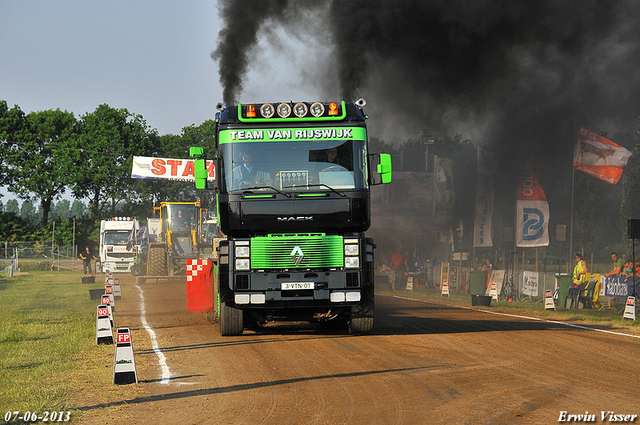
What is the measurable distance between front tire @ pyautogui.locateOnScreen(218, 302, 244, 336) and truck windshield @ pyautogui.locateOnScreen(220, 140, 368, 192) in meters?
2.36

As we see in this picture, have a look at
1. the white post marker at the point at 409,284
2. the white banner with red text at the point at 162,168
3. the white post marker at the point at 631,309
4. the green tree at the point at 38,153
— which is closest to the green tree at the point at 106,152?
the green tree at the point at 38,153

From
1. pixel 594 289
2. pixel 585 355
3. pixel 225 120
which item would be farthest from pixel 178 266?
pixel 585 355

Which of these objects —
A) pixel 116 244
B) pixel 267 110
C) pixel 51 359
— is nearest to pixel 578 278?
pixel 267 110

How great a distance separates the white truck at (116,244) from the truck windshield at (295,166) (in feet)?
114

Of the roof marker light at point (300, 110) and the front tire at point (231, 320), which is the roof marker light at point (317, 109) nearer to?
the roof marker light at point (300, 110)

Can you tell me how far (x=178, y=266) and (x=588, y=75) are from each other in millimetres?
19442

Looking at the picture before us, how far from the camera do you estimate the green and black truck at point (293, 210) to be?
11.9 metres

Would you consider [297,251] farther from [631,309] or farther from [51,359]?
[631,309]

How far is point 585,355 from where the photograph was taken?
430 inches

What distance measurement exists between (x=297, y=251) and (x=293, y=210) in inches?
28.3

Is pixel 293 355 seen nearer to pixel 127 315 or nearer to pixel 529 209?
pixel 127 315

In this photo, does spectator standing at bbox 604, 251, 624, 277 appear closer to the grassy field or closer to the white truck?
the grassy field

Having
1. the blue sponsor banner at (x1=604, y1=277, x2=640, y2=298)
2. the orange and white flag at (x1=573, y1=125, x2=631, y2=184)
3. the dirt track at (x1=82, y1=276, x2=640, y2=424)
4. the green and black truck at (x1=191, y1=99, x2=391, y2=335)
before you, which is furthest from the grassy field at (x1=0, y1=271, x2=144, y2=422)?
the orange and white flag at (x1=573, y1=125, x2=631, y2=184)

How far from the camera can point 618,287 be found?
21.0 m
